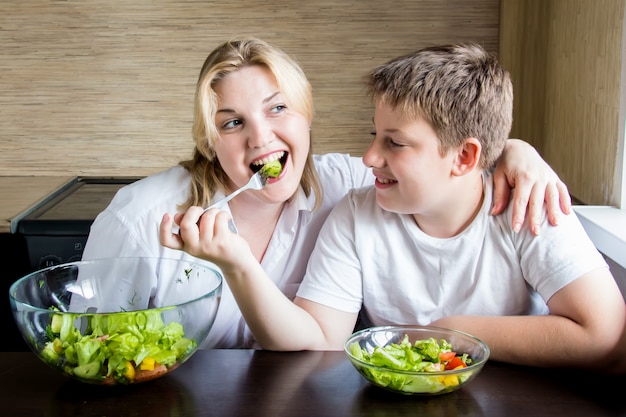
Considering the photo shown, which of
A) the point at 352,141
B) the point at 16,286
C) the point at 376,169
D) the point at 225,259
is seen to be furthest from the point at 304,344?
the point at 352,141

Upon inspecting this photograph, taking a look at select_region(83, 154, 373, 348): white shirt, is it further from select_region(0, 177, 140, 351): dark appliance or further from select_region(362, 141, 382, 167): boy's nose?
select_region(0, 177, 140, 351): dark appliance

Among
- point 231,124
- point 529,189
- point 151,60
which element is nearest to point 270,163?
point 231,124

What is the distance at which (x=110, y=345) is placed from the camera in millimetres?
1090

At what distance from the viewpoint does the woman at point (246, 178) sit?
161cm

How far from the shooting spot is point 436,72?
4.75 ft

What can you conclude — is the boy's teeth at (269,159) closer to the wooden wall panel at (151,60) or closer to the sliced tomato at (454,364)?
the sliced tomato at (454,364)

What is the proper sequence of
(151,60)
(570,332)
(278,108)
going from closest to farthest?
1. (570,332)
2. (278,108)
3. (151,60)

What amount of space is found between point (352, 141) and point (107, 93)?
90 centimetres

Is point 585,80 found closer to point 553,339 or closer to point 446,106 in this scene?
point 446,106

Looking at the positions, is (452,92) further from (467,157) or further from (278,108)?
(278,108)

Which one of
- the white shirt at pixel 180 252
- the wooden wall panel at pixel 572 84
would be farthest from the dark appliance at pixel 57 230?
the wooden wall panel at pixel 572 84

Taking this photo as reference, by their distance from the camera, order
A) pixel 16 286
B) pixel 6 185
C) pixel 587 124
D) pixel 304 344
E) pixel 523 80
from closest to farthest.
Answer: pixel 16 286
pixel 304 344
pixel 587 124
pixel 523 80
pixel 6 185

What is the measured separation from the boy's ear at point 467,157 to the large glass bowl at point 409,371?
0.35m

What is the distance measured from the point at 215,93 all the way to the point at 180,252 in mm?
360
